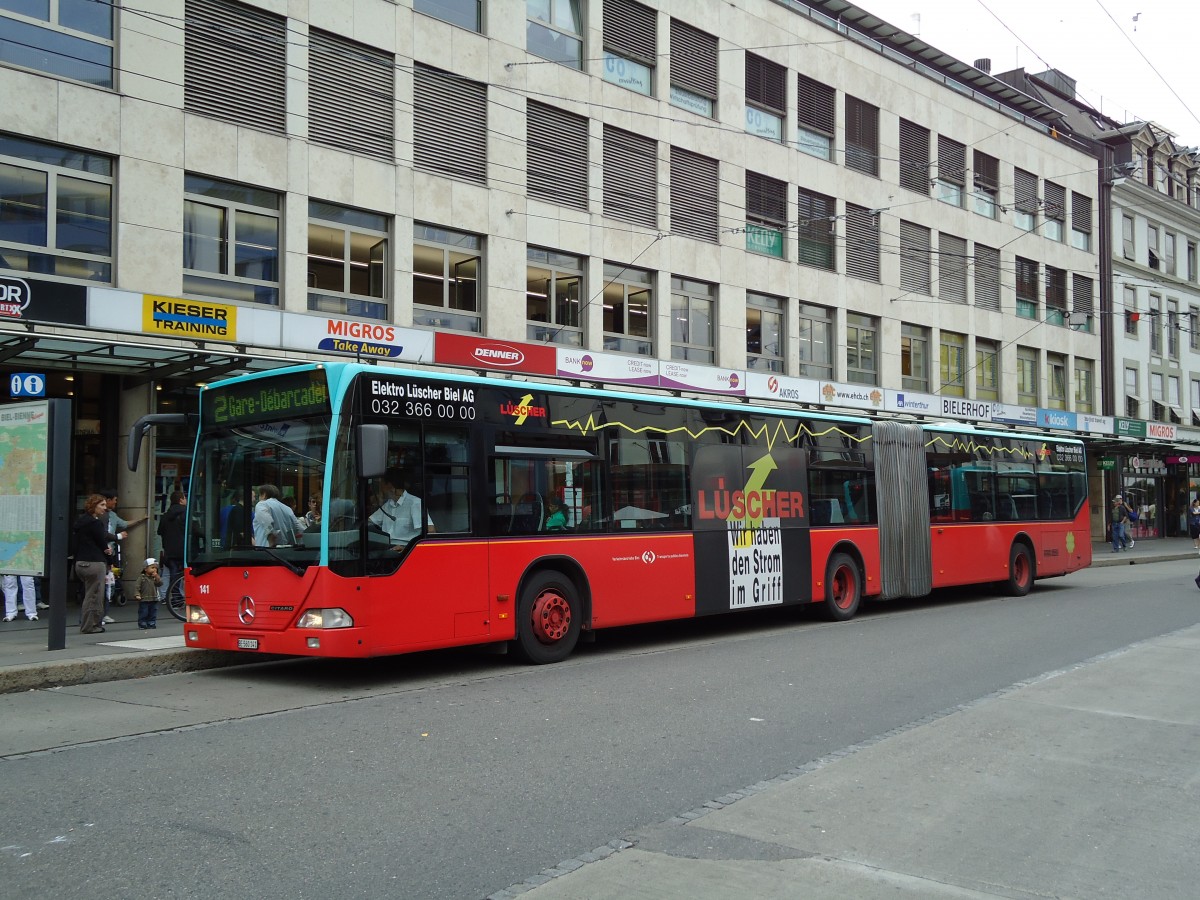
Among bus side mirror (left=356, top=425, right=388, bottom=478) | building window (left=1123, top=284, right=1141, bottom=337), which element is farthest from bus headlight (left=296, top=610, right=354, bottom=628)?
building window (left=1123, top=284, right=1141, bottom=337)

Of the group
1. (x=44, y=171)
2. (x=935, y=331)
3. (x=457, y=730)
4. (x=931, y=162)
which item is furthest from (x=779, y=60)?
(x=457, y=730)

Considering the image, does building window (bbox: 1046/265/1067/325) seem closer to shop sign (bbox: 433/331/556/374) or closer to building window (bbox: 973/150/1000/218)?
building window (bbox: 973/150/1000/218)

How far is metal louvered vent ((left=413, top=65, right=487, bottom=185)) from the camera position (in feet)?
67.5

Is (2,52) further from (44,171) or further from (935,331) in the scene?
(935,331)

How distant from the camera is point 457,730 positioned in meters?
8.12

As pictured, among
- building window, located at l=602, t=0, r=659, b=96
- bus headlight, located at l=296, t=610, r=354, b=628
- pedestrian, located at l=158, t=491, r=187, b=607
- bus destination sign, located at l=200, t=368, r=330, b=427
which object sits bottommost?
bus headlight, located at l=296, t=610, r=354, b=628

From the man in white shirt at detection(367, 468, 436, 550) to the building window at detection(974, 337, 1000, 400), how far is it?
29250mm

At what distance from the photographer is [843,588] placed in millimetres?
16938

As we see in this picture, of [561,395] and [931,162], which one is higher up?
[931,162]

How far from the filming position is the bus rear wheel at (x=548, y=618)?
11586 millimetres

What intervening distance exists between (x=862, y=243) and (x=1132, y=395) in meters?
19.6

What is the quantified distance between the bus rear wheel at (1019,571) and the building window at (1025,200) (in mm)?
20316

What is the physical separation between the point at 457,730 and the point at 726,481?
722cm

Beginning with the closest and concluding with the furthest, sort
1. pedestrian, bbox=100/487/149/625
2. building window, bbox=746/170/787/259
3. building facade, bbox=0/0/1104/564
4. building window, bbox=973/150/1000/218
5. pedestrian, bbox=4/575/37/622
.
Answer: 1. pedestrian, bbox=100/487/149/625
2. pedestrian, bbox=4/575/37/622
3. building facade, bbox=0/0/1104/564
4. building window, bbox=746/170/787/259
5. building window, bbox=973/150/1000/218
